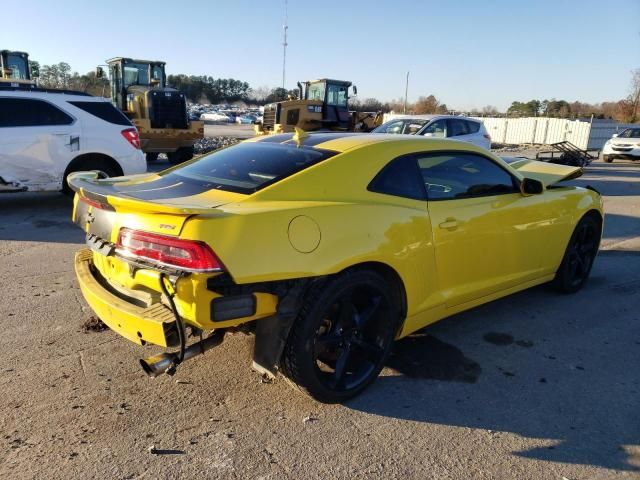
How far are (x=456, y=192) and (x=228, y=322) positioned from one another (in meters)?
2.03

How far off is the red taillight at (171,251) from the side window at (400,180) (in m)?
1.21

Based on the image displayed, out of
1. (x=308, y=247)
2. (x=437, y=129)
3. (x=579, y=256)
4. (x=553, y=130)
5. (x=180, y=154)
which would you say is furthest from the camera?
(x=553, y=130)

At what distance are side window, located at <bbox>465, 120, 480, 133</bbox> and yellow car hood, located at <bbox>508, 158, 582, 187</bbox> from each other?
8.03m

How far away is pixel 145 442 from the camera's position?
2.75 metres

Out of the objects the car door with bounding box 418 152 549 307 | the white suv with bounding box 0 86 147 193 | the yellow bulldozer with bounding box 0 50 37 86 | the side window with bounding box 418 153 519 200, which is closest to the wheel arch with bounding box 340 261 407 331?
the car door with bounding box 418 152 549 307

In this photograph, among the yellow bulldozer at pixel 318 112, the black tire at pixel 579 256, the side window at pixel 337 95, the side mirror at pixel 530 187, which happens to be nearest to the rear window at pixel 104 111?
the side mirror at pixel 530 187

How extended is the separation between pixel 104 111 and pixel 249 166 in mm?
6296

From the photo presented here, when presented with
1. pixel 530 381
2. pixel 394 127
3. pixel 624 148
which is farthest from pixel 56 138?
pixel 624 148

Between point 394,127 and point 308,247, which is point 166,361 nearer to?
point 308,247

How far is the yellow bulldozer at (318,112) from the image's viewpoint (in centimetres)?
1786

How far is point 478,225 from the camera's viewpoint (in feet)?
12.7

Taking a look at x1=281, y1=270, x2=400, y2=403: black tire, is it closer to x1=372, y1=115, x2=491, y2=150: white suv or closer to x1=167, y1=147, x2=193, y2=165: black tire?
x1=372, y1=115, x2=491, y2=150: white suv

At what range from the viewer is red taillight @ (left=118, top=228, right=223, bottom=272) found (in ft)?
8.41

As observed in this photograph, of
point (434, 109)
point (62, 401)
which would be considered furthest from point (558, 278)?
point (434, 109)
